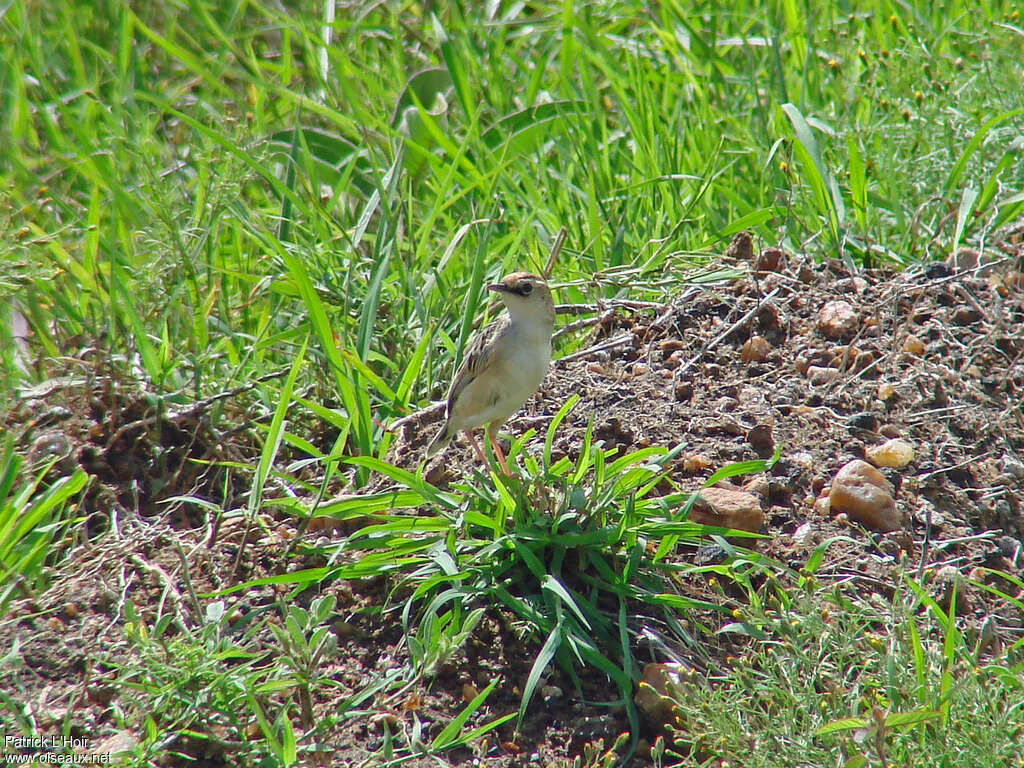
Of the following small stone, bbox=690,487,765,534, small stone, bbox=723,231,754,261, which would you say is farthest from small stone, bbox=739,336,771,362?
small stone, bbox=690,487,765,534

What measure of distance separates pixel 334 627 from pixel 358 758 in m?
0.54

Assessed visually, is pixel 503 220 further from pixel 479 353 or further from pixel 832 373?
pixel 832 373

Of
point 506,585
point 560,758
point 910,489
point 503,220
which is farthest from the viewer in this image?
point 503,220

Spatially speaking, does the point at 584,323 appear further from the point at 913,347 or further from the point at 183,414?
the point at 183,414

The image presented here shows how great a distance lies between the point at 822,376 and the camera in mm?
4496

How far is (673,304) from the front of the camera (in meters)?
4.92

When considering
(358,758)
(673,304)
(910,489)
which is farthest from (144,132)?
(910,489)

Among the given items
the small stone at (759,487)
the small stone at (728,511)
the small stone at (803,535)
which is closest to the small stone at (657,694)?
the small stone at (728,511)

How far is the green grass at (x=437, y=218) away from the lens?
11.6ft

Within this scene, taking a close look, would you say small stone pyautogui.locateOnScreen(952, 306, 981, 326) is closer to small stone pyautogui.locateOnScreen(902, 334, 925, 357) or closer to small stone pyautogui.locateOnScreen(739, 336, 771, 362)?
small stone pyautogui.locateOnScreen(902, 334, 925, 357)

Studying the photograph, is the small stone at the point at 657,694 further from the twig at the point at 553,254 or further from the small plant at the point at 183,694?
the twig at the point at 553,254

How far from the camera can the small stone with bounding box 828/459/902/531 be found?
385cm

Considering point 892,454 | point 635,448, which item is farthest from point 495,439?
point 892,454

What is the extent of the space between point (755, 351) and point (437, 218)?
6.43ft
